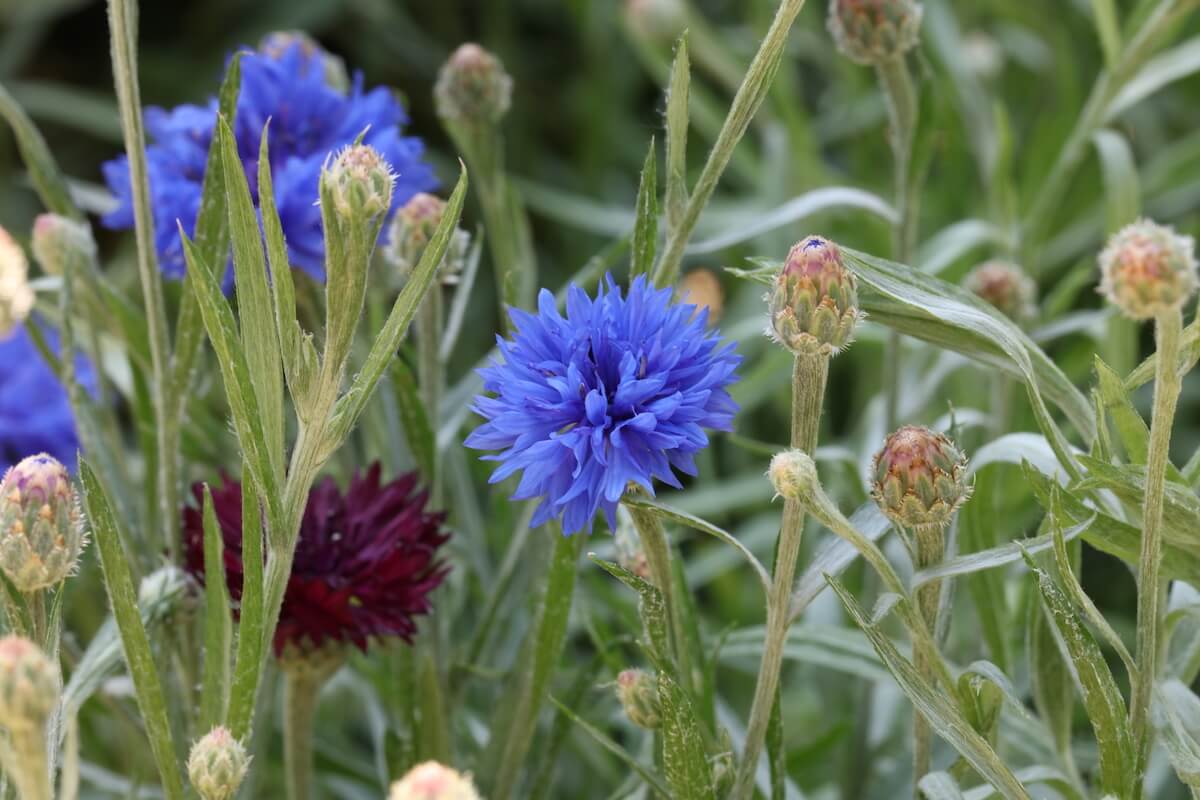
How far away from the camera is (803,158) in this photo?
0.93m

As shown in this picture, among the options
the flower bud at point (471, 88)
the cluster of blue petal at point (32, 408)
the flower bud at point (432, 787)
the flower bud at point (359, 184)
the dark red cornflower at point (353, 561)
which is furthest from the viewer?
the cluster of blue petal at point (32, 408)

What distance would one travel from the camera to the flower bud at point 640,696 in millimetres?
460

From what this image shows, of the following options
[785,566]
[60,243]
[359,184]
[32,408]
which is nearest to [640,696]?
[785,566]

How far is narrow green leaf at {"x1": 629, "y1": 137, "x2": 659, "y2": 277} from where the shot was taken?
47cm

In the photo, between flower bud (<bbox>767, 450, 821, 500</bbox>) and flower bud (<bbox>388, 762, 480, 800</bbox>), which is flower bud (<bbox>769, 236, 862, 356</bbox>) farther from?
flower bud (<bbox>388, 762, 480, 800</bbox>)

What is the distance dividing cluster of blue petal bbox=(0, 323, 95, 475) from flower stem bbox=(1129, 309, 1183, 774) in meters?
0.52

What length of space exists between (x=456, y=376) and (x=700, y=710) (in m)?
0.68

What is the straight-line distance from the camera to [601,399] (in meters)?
0.41

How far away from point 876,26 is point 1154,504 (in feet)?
0.90

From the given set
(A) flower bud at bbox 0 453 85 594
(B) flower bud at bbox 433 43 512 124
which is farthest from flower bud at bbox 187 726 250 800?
(B) flower bud at bbox 433 43 512 124

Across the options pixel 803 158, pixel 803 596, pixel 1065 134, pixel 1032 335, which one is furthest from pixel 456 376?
pixel 803 596

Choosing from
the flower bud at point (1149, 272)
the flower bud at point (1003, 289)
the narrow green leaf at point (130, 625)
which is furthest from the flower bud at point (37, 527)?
the flower bud at point (1003, 289)

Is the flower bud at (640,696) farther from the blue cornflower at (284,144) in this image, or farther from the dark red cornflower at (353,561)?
the blue cornflower at (284,144)

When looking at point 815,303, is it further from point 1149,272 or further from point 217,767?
point 217,767
